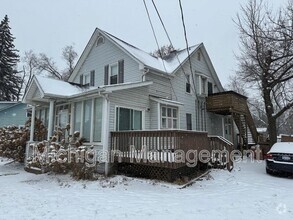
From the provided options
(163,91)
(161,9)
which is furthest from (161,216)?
(163,91)

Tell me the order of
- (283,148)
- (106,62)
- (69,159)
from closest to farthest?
(69,159)
(283,148)
(106,62)

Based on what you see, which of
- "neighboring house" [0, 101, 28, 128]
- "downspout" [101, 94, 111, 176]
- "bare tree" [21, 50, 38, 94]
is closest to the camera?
"downspout" [101, 94, 111, 176]

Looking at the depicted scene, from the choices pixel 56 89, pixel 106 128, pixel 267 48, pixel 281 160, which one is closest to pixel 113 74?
pixel 56 89

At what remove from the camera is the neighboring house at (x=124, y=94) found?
10.9 m

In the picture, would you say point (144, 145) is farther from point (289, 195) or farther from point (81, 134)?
point (289, 195)

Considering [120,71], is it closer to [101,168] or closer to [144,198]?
[101,168]

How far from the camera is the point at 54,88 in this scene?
12.0 m

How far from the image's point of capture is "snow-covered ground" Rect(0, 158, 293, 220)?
5.36 meters

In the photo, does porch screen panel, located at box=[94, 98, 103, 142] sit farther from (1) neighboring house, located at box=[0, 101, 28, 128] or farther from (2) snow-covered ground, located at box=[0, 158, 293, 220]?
(1) neighboring house, located at box=[0, 101, 28, 128]

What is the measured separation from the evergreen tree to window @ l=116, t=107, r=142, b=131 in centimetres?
2829

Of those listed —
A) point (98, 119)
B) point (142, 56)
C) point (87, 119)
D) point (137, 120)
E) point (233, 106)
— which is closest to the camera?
point (98, 119)

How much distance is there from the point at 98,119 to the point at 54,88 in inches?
121

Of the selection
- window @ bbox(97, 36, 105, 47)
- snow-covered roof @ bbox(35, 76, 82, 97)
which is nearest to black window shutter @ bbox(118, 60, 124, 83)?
window @ bbox(97, 36, 105, 47)

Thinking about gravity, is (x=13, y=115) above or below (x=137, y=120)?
above
